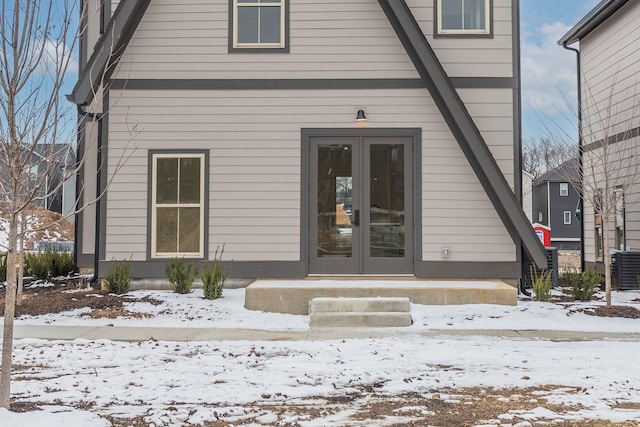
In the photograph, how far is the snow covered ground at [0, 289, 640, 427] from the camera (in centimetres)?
352

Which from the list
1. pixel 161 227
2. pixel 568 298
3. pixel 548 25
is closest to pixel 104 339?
pixel 161 227

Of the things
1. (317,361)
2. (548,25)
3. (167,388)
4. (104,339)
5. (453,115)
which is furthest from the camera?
(548,25)

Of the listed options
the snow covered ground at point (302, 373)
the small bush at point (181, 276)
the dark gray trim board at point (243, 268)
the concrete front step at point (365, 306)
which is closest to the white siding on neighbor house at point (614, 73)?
the concrete front step at point (365, 306)

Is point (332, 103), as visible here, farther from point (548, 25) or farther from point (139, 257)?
point (548, 25)

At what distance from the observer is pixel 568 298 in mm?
8086

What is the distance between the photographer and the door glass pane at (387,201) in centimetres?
840

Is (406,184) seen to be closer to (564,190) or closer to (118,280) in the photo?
(118,280)

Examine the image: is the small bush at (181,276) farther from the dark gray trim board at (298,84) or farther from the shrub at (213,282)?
the dark gray trim board at (298,84)

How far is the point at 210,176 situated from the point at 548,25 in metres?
71.1

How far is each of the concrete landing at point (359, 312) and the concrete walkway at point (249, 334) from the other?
0.21 m

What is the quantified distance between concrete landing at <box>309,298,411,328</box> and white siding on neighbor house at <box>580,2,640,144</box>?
5.63 m

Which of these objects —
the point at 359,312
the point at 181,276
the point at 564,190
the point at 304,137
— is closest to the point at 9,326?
the point at 359,312

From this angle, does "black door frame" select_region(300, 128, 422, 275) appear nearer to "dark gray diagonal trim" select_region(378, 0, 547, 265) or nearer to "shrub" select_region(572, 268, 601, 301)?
"dark gray diagonal trim" select_region(378, 0, 547, 265)

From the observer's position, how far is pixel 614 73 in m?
10.9
